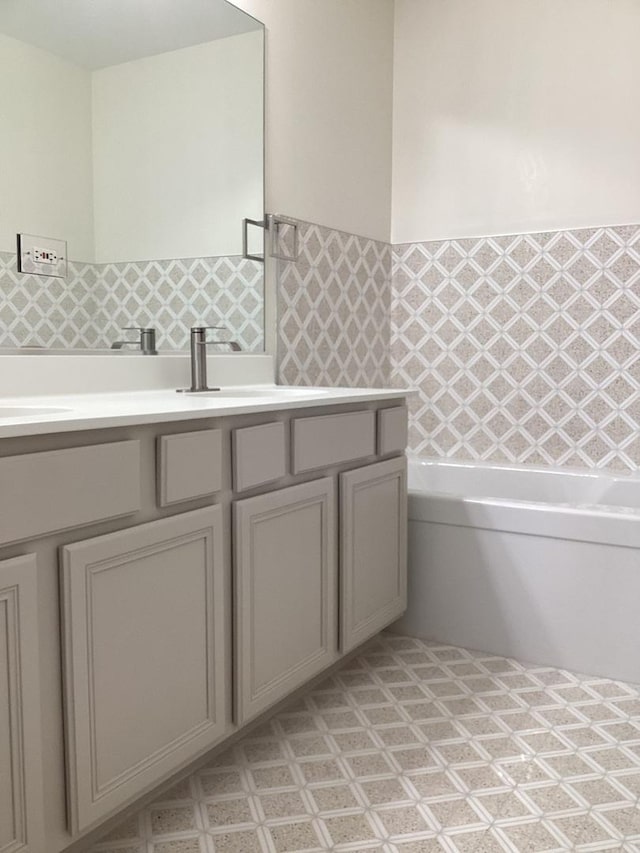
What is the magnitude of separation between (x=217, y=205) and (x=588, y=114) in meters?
1.45

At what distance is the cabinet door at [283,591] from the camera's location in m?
1.72

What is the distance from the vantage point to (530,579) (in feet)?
7.86

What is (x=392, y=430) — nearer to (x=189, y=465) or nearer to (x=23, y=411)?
(x=189, y=465)

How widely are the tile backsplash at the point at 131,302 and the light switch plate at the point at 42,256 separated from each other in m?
0.02

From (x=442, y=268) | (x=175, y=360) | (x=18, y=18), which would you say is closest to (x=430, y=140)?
(x=442, y=268)

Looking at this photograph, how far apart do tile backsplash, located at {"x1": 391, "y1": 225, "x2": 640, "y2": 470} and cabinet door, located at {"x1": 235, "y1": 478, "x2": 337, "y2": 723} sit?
131 centimetres

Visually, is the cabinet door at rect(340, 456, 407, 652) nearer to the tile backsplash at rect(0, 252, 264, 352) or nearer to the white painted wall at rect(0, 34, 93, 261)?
the tile backsplash at rect(0, 252, 264, 352)

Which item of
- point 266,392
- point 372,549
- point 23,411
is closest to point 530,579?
point 372,549

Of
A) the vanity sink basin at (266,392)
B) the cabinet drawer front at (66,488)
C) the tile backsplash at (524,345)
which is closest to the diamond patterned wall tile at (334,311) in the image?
the tile backsplash at (524,345)

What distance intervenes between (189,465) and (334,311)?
4.98 feet

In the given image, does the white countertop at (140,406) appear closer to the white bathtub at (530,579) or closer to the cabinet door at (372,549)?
the cabinet door at (372,549)

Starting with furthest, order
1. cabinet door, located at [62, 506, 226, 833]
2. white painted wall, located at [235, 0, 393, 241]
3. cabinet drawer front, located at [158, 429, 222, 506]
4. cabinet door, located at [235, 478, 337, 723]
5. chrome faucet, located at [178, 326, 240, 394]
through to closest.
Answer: white painted wall, located at [235, 0, 393, 241]
chrome faucet, located at [178, 326, 240, 394]
cabinet door, located at [235, 478, 337, 723]
cabinet drawer front, located at [158, 429, 222, 506]
cabinet door, located at [62, 506, 226, 833]

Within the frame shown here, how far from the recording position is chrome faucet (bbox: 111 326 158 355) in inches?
83.5

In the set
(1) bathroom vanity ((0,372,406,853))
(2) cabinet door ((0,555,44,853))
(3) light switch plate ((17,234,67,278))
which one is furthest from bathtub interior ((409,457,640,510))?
(2) cabinet door ((0,555,44,853))
